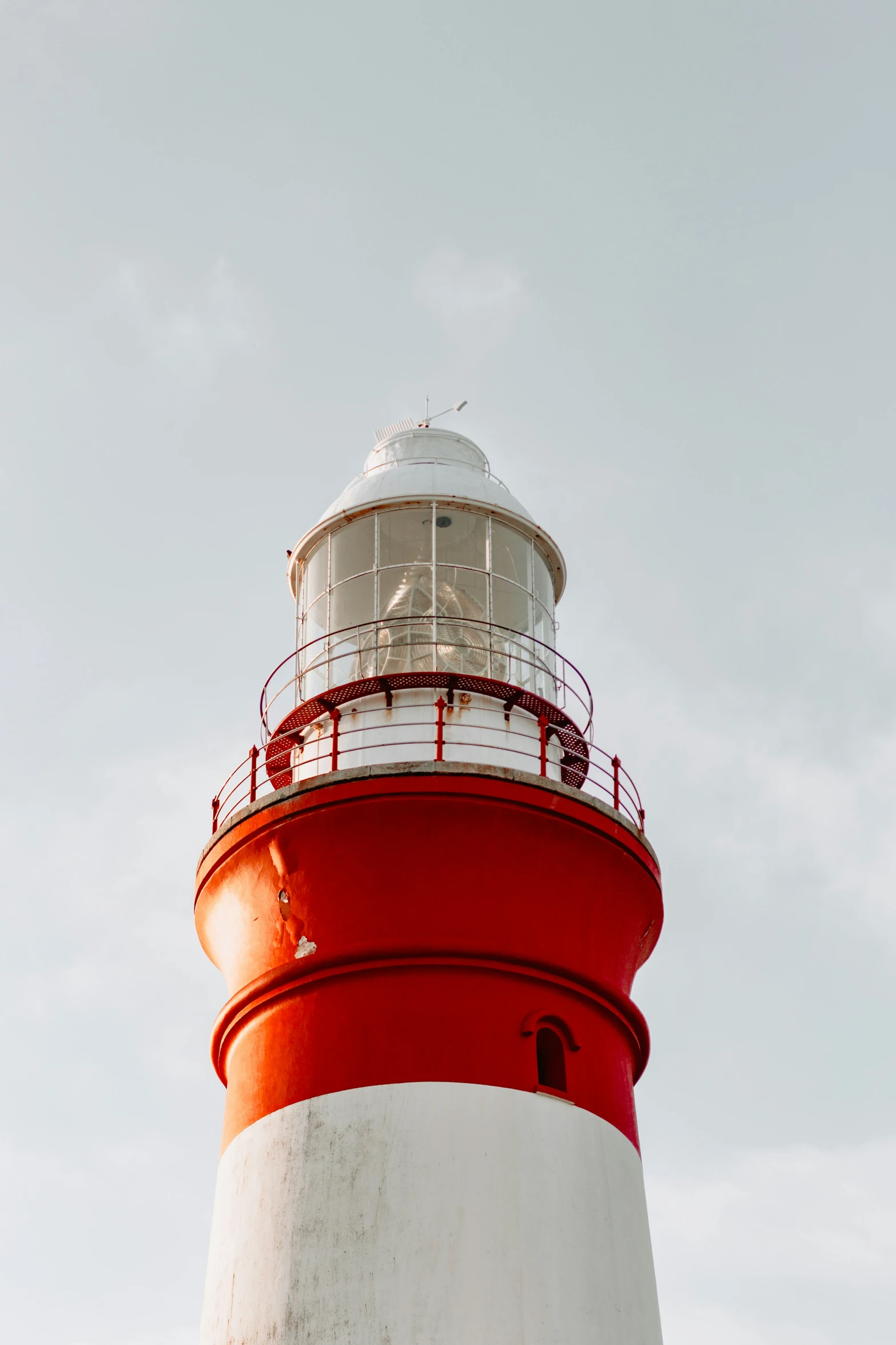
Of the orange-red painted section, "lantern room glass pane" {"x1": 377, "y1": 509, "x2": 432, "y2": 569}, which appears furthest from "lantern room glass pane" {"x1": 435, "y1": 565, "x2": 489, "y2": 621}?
the orange-red painted section

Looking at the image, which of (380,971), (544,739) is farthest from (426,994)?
(544,739)

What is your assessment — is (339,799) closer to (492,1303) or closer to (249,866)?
(249,866)

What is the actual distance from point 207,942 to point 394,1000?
2.18m

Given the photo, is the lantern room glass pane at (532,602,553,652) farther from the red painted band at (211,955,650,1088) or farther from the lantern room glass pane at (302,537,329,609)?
the red painted band at (211,955,650,1088)

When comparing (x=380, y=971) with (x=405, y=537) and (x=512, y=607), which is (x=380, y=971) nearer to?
(x=512, y=607)

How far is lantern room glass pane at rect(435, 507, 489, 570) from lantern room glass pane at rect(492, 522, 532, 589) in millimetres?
116

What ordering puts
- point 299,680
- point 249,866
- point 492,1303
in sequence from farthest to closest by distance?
point 299,680, point 249,866, point 492,1303

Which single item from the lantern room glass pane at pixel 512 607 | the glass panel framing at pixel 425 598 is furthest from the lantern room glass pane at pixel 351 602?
the lantern room glass pane at pixel 512 607

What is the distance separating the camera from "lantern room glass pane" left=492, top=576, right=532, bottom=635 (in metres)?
13.6

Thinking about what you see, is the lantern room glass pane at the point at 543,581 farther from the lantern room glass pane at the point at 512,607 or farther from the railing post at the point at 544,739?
the railing post at the point at 544,739

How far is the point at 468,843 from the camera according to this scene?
36.4 ft

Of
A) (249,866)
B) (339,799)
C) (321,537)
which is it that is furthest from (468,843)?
(321,537)

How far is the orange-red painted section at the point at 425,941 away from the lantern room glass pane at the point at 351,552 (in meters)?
2.80

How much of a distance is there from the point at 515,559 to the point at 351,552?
1426 millimetres
